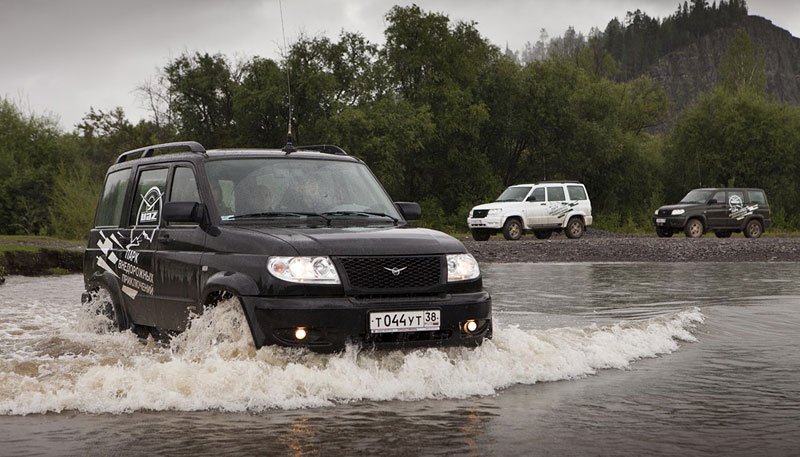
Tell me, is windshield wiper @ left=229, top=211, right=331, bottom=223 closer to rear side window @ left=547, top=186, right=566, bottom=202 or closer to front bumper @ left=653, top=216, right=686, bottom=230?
rear side window @ left=547, top=186, right=566, bottom=202

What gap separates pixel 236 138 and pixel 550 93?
1840 centimetres

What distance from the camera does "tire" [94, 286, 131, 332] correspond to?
29.4 ft

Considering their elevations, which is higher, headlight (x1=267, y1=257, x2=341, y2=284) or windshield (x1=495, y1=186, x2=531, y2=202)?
windshield (x1=495, y1=186, x2=531, y2=202)

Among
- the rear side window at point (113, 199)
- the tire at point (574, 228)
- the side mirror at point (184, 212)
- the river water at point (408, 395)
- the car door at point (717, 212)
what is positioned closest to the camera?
the river water at point (408, 395)

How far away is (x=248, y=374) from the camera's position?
6.55 metres

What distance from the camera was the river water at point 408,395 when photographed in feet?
17.6

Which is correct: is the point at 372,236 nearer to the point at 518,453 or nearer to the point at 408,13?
the point at 518,453

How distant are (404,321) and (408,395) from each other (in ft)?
1.69

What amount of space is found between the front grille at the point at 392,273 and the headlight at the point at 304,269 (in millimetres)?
98

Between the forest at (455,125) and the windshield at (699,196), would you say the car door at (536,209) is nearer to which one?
the windshield at (699,196)

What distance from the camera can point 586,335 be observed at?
959 cm

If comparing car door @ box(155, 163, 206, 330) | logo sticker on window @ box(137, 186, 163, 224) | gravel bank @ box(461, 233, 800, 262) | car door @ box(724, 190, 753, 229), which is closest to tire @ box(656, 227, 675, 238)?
car door @ box(724, 190, 753, 229)

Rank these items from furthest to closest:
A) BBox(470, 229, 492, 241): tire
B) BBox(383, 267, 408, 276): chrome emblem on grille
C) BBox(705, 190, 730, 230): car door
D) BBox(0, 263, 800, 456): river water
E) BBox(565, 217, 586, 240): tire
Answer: BBox(565, 217, 586, 240): tire
BBox(705, 190, 730, 230): car door
BBox(470, 229, 492, 241): tire
BBox(383, 267, 408, 276): chrome emblem on grille
BBox(0, 263, 800, 456): river water

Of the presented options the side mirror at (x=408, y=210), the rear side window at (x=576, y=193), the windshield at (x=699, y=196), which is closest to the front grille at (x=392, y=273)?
the side mirror at (x=408, y=210)
